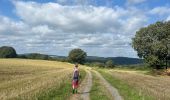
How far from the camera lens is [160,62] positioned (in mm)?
82438

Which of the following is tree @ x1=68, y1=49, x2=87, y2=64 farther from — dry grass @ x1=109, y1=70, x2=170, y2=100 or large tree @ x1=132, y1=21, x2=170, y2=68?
dry grass @ x1=109, y1=70, x2=170, y2=100

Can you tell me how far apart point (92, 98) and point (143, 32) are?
212ft

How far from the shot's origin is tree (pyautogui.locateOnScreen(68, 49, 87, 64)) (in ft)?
632

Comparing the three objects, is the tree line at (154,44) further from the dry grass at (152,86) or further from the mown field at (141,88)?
the mown field at (141,88)

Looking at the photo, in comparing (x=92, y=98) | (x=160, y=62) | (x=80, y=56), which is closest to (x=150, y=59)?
(x=160, y=62)

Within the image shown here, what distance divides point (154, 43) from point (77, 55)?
114 m

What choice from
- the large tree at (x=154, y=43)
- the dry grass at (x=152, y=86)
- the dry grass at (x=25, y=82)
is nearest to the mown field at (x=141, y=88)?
the dry grass at (x=152, y=86)

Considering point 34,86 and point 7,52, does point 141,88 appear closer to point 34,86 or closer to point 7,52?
point 34,86

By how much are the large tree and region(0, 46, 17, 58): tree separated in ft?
384

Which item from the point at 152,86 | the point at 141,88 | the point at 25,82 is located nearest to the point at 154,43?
the point at 152,86

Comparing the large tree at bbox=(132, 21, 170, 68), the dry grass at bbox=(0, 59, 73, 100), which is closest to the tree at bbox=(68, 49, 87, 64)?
the large tree at bbox=(132, 21, 170, 68)

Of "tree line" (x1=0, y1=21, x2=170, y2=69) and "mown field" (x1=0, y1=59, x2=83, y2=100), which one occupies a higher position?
"tree line" (x1=0, y1=21, x2=170, y2=69)

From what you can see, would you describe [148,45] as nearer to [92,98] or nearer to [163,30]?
[163,30]

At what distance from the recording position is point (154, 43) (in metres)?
81.3
